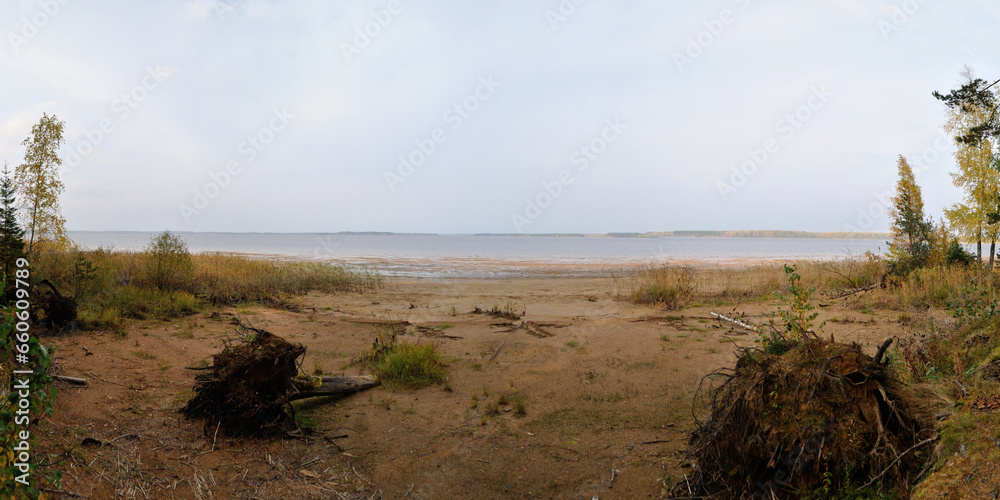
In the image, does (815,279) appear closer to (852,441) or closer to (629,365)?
(629,365)

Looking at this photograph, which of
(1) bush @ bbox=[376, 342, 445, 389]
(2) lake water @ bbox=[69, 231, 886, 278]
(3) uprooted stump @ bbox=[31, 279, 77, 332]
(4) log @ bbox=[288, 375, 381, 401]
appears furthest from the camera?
(2) lake water @ bbox=[69, 231, 886, 278]

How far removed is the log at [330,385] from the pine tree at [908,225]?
16.2m

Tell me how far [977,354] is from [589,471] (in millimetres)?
3479

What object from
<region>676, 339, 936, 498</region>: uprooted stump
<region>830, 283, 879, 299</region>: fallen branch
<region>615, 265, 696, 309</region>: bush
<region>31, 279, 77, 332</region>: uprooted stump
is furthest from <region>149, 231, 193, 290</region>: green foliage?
<region>830, 283, 879, 299</region>: fallen branch

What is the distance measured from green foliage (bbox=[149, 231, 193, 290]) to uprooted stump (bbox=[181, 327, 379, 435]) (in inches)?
346

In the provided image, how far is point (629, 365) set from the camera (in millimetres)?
8070

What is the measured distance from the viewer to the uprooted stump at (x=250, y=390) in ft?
17.1

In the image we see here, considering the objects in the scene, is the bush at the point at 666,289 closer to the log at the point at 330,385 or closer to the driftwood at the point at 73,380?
the log at the point at 330,385

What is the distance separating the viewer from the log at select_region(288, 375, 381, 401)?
6.20m

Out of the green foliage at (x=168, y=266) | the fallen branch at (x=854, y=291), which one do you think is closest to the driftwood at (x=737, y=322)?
the fallen branch at (x=854, y=291)

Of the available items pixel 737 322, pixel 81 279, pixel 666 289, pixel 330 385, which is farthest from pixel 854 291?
pixel 81 279

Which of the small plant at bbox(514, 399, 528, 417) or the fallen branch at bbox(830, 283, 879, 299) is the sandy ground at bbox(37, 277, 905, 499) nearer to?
the small plant at bbox(514, 399, 528, 417)

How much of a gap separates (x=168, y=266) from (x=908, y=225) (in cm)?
2299

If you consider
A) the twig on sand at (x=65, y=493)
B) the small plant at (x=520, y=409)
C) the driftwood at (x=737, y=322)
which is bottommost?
the small plant at (x=520, y=409)
